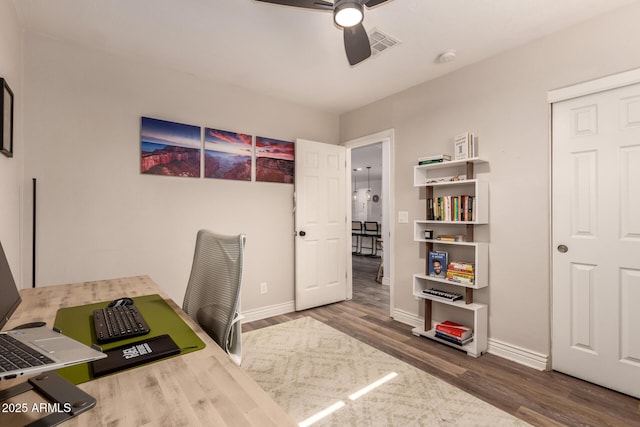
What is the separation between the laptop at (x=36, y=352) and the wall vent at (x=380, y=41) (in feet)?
8.11

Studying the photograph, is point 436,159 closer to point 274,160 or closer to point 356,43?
point 356,43

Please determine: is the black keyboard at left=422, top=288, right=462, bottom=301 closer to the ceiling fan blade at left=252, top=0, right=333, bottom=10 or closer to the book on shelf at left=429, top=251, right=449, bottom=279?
the book on shelf at left=429, top=251, right=449, bottom=279

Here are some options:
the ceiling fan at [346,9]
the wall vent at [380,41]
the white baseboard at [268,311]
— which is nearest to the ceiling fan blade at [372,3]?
the ceiling fan at [346,9]

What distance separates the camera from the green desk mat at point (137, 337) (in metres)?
0.86

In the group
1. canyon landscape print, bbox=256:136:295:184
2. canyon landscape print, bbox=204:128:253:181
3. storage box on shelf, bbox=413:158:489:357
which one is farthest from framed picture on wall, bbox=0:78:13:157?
storage box on shelf, bbox=413:158:489:357

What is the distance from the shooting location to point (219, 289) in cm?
138

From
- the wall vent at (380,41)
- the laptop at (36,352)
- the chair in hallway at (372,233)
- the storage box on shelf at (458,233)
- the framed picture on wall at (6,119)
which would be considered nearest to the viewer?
the laptop at (36,352)

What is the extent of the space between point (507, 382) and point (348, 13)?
102 inches

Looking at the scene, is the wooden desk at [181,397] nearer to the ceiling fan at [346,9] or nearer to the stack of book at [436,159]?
the ceiling fan at [346,9]

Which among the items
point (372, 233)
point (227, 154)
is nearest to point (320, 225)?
point (227, 154)

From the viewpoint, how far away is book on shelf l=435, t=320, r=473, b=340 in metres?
2.66

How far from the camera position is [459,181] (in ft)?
8.86

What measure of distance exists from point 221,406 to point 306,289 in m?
3.09

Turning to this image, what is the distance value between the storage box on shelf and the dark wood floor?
189mm
